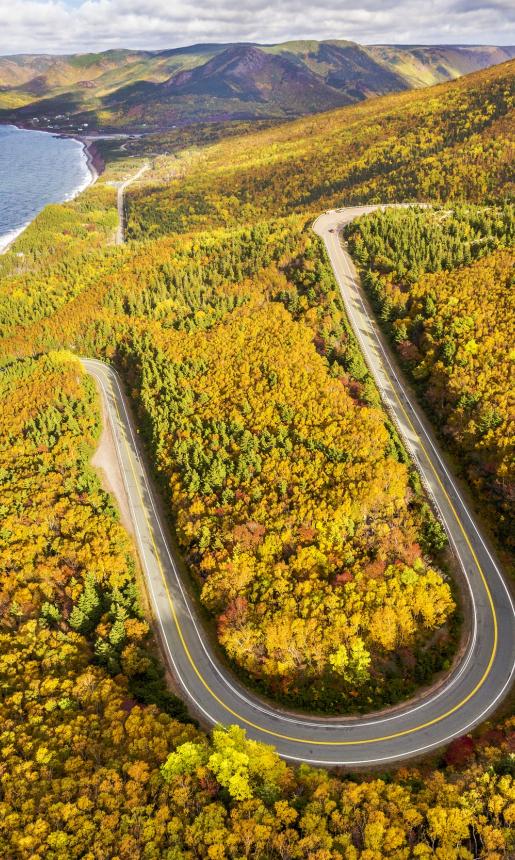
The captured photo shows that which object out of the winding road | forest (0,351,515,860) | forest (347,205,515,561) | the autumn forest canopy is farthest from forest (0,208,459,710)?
forest (0,351,515,860)

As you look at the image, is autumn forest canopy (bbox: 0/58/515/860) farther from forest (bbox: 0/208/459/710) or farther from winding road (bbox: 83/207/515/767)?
winding road (bbox: 83/207/515/767)

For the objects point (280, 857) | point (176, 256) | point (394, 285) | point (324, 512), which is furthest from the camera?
point (176, 256)

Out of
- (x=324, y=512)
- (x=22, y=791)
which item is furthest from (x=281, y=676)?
(x=22, y=791)

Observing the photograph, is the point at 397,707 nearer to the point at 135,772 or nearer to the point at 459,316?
the point at 135,772

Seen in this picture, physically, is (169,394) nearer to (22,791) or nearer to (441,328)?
(441,328)

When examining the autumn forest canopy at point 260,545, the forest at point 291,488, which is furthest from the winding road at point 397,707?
the forest at point 291,488

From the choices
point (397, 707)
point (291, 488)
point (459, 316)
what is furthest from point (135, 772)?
point (459, 316)
